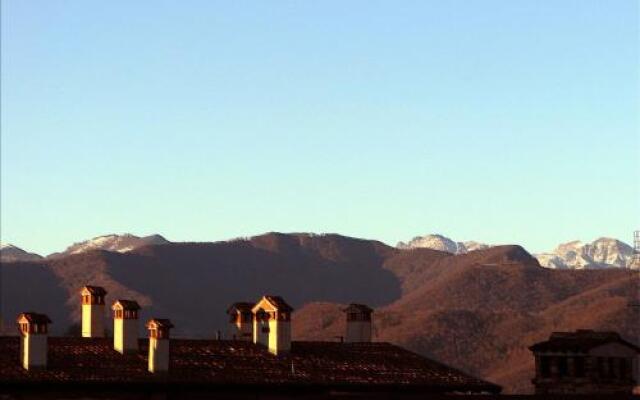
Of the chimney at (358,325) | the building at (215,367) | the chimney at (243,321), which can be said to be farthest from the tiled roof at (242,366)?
the chimney at (358,325)

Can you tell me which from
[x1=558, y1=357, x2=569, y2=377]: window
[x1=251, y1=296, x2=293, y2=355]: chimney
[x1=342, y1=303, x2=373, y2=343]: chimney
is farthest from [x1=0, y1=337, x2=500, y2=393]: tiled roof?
[x1=342, y1=303, x2=373, y2=343]: chimney

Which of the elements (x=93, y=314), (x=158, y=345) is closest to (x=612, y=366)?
(x=158, y=345)

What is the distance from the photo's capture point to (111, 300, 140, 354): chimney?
6725 centimetres

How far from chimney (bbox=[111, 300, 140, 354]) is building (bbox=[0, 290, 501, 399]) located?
0.06 metres

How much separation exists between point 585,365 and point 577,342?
124cm

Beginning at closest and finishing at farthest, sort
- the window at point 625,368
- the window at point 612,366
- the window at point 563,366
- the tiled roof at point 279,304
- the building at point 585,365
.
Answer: the tiled roof at point 279,304 → the building at point 585,365 → the window at point 563,366 → the window at point 612,366 → the window at point 625,368

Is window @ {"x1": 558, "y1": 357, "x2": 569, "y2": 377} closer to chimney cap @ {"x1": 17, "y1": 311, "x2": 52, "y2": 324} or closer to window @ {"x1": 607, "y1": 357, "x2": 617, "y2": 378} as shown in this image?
window @ {"x1": 607, "y1": 357, "x2": 617, "y2": 378}

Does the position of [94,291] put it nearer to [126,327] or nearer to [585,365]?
[126,327]

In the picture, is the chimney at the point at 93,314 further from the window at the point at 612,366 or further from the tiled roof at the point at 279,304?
the window at the point at 612,366

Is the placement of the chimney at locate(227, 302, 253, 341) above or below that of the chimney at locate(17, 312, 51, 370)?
above

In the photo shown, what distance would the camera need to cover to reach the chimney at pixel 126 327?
6725cm

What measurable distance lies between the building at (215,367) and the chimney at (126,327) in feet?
0.19

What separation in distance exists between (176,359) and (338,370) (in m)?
7.72

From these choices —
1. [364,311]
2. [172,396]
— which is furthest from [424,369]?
[172,396]
